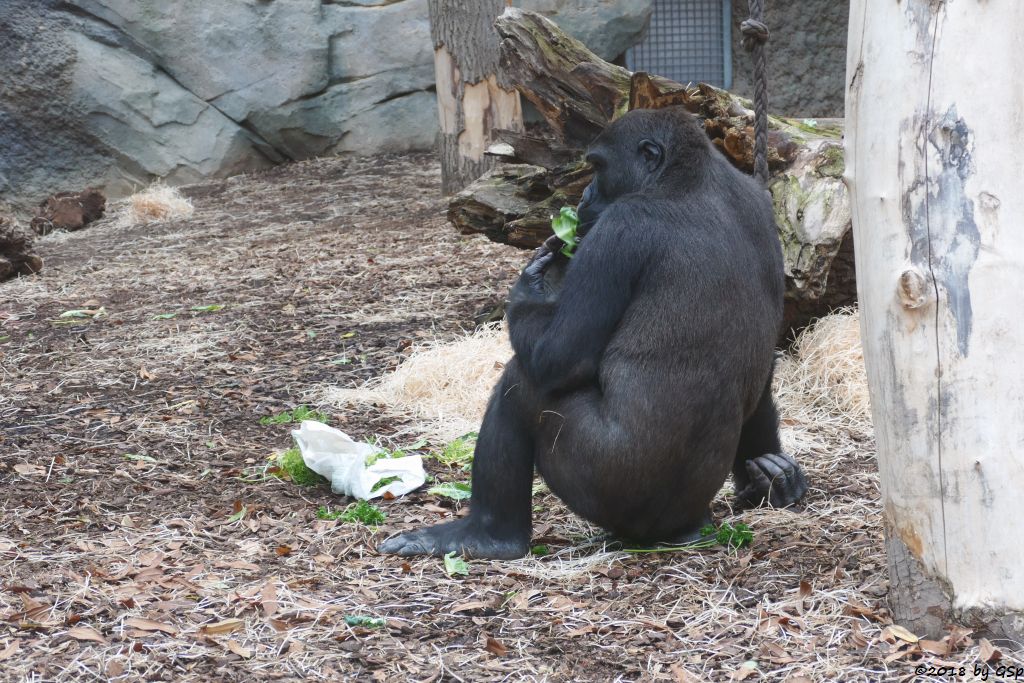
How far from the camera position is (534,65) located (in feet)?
18.5

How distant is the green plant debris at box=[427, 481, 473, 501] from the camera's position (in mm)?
4277

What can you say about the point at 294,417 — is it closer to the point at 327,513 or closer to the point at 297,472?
the point at 297,472

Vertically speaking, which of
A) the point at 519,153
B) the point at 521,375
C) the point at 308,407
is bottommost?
Result: the point at 308,407

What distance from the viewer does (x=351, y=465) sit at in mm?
4336

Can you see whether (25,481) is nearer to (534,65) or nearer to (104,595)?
(104,595)

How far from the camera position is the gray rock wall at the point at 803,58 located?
1393 cm

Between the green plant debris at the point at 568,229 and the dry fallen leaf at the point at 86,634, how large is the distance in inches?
74.5

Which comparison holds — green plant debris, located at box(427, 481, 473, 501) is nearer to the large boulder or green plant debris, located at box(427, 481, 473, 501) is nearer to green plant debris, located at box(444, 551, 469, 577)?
green plant debris, located at box(444, 551, 469, 577)

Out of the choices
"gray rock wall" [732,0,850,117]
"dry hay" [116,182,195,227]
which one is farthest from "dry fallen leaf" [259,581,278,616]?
"gray rock wall" [732,0,850,117]

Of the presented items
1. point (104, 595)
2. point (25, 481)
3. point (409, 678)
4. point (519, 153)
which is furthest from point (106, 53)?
point (409, 678)

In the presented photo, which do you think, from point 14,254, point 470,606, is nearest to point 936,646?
point 470,606

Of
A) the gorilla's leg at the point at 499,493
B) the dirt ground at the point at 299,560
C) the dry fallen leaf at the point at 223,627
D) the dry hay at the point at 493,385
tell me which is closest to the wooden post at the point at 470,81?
the dirt ground at the point at 299,560

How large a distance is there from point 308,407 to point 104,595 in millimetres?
2227

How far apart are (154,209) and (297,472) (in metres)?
6.74
